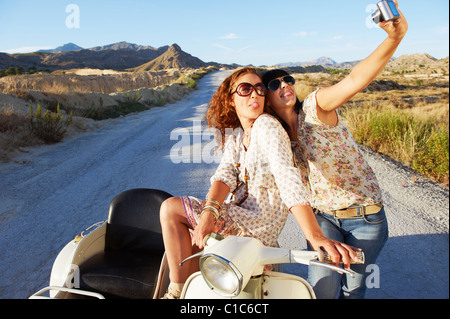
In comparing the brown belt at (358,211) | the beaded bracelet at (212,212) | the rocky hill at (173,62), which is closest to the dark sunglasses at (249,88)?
the beaded bracelet at (212,212)

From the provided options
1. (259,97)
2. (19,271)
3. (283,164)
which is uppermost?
(259,97)

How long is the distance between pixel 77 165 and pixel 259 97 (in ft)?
17.0

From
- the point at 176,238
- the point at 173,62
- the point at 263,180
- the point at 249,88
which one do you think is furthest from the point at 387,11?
the point at 173,62

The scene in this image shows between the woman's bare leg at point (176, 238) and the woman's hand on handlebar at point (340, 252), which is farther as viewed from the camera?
the woman's bare leg at point (176, 238)

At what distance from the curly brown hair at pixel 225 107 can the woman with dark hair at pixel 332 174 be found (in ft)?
0.64

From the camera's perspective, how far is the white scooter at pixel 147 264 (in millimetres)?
1047

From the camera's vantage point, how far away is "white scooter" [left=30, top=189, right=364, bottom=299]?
3.43ft

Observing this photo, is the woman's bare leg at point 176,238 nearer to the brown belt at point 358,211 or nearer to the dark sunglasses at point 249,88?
the dark sunglasses at point 249,88

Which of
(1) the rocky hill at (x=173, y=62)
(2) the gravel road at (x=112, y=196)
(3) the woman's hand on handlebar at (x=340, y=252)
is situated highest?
(1) the rocky hill at (x=173, y=62)

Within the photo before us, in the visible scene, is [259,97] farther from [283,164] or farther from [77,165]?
[77,165]

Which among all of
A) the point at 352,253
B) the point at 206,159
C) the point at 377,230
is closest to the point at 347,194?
the point at 377,230

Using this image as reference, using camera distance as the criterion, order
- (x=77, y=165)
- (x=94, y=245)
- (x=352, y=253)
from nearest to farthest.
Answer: (x=352, y=253), (x=94, y=245), (x=77, y=165)

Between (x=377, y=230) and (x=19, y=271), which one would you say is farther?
(x=19, y=271)

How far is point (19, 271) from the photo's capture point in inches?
114
